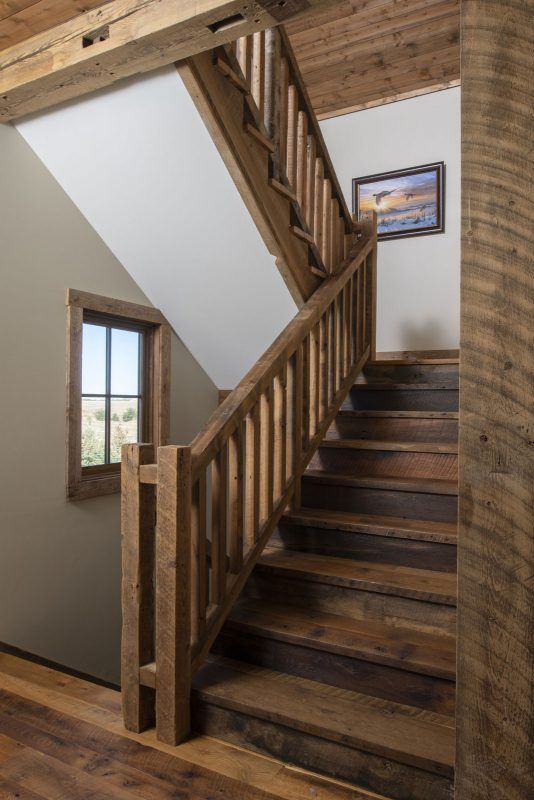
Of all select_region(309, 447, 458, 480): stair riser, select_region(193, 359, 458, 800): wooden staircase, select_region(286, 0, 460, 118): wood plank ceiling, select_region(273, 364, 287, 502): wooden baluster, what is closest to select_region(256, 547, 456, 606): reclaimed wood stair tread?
select_region(193, 359, 458, 800): wooden staircase

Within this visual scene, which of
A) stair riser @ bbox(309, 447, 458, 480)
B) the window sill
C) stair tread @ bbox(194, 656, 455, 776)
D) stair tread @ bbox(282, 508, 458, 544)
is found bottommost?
stair tread @ bbox(194, 656, 455, 776)

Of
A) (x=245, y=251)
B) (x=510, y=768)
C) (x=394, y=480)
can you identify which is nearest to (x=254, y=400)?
(x=394, y=480)

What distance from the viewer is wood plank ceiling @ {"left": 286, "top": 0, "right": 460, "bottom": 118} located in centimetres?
381

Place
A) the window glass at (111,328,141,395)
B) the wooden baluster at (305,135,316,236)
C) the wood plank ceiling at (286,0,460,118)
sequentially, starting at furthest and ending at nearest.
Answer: the wood plank ceiling at (286,0,460,118), the window glass at (111,328,141,395), the wooden baluster at (305,135,316,236)

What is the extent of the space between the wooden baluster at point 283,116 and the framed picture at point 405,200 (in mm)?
1652

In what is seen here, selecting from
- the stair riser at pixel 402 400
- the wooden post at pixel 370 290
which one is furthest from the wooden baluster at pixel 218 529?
the wooden post at pixel 370 290

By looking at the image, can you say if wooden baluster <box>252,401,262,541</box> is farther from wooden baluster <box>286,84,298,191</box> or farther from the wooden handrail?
wooden baluster <box>286,84,298,191</box>

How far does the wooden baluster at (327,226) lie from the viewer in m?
3.16

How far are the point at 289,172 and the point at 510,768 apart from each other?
2484 mm

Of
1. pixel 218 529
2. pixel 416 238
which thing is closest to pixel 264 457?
pixel 218 529

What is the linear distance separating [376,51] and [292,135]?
1920 millimetres

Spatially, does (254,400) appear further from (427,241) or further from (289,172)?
(427,241)

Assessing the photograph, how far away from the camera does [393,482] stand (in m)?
2.62

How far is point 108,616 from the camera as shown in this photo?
3.38m
